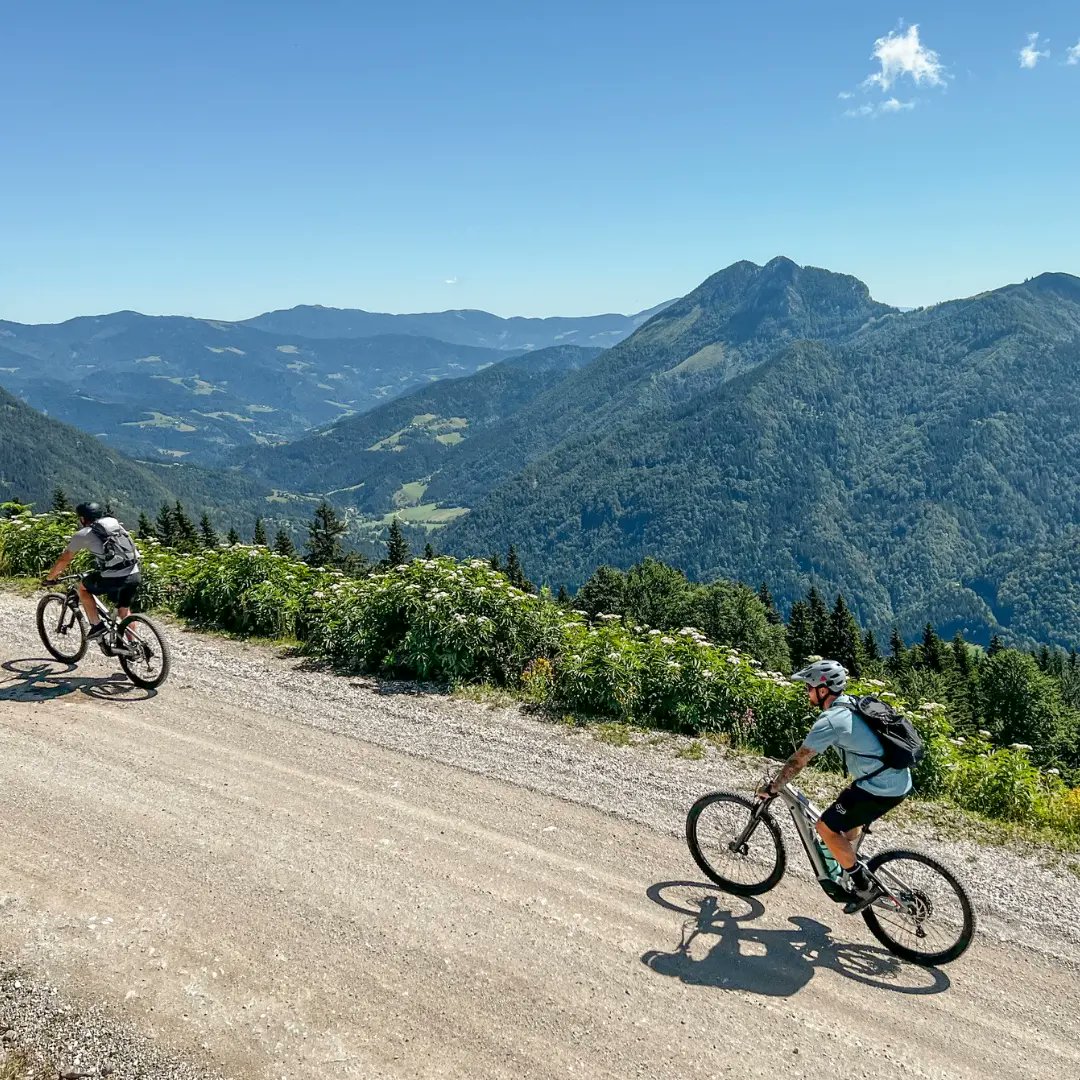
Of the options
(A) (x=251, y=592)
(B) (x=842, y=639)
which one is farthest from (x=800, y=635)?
(A) (x=251, y=592)

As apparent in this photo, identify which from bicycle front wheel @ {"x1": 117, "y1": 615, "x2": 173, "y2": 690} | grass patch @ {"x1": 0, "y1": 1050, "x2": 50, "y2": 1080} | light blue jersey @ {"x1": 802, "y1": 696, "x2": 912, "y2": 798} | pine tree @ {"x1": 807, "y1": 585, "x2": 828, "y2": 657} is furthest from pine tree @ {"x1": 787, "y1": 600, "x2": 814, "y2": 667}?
grass patch @ {"x1": 0, "y1": 1050, "x2": 50, "y2": 1080}

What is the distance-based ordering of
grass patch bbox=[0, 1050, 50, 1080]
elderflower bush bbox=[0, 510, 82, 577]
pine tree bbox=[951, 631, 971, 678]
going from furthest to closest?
pine tree bbox=[951, 631, 971, 678] → elderflower bush bbox=[0, 510, 82, 577] → grass patch bbox=[0, 1050, 50, 1080]

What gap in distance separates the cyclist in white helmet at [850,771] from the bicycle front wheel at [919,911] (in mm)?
187

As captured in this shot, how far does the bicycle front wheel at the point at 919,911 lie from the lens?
6.30 meters

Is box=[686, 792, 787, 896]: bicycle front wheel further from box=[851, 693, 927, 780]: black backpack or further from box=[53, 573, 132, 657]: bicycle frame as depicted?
box=[53, 573, 132, 657]: bicycle frame

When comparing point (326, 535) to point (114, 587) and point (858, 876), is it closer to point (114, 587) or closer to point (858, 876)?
point (114, 587)

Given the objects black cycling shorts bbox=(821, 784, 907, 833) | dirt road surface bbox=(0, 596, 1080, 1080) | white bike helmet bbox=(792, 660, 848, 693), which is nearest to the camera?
dirt road surface bbox=(0, 596, 1080, 1080)

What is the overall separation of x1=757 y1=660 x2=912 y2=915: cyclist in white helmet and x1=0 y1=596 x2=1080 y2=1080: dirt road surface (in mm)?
686

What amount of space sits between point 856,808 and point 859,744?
25.8 inches

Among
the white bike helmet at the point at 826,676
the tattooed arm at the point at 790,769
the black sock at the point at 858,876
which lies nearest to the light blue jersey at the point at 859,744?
the tattooed arm at the point at 790,769

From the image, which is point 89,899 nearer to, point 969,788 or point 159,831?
point 159,831

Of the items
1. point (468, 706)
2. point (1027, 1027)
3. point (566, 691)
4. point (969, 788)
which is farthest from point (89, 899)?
point (969, 788)

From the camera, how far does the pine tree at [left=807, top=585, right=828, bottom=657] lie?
71.9 metres

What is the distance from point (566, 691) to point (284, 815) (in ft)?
15.6
